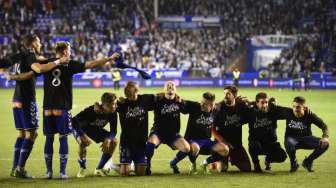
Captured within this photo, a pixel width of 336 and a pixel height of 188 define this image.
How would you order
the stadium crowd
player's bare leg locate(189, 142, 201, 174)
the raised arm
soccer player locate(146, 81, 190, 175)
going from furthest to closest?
the stadium crowd < soccer player locate(146, 81, 190, 175) < player's bare leg locate(189, 142, 201, 174) < the raised arm

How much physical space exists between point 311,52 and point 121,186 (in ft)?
125

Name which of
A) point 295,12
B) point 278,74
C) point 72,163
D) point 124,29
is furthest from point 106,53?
point 72,163

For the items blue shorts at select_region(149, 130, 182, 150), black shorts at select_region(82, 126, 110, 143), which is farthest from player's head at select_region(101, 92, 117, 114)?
blue shorts at select_region(149, 130, 182, 150)

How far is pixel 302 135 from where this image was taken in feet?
37.9

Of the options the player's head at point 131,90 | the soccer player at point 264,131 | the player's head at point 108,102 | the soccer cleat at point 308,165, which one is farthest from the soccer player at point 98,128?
the soccer cleat at point 308,165

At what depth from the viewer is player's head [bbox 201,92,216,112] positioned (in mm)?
11328

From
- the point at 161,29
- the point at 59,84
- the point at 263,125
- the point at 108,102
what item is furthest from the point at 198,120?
the point at 161,29

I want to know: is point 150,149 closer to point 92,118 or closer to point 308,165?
point 92,118

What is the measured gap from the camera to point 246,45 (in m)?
49.2

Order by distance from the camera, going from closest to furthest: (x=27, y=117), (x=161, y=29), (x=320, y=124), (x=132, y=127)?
1. (x=27, y=117)
2. (x=132, y=127)
3. (x=320, y=124)
4. (x=161, y=29)

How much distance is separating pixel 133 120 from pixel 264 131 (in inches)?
96.1

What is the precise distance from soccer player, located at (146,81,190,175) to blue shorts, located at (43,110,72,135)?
61.7 inches

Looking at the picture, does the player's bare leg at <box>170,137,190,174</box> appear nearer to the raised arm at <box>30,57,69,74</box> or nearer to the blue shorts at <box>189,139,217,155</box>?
the blue shorts at <box>189,139,217,155</box>

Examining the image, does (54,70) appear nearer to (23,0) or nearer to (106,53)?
(106,53)
